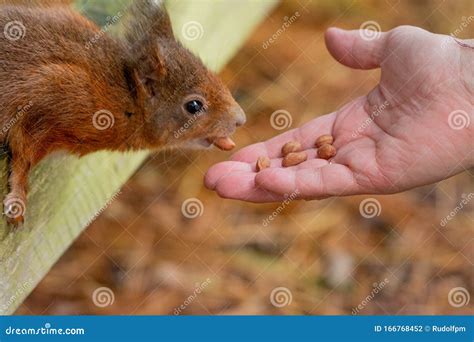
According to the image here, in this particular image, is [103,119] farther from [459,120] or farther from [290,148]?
[459,120]

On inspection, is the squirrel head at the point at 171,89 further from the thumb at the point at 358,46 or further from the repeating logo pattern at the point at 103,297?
the repeating logo pattern at the point at 103,297

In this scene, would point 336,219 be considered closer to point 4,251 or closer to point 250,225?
point 250,225

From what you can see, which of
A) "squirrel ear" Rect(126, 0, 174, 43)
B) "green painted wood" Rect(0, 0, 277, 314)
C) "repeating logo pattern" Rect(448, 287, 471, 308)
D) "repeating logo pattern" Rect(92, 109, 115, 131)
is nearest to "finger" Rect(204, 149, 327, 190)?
"green painted wood" Rect(0, 0, 277, 314)

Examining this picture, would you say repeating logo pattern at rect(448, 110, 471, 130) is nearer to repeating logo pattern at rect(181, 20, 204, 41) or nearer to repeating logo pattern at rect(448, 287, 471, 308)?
repeating logo pattern at rect(448, 287, 471, 308)

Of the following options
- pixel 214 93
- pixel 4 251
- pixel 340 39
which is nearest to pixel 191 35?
pixel 214 93

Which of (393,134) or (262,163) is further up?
(393,134)

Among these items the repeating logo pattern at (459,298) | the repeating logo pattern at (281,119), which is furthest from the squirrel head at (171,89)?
the repeating logo pattern at (459,298)

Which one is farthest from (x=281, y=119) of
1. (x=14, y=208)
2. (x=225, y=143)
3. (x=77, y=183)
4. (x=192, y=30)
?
(x=14, y=208)
